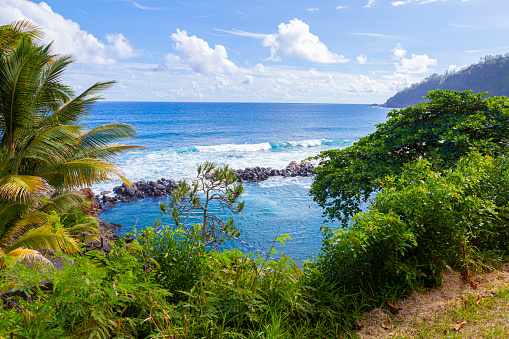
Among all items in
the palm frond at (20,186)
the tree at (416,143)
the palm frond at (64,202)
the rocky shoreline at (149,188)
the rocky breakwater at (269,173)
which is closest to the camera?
the palm frond at (20,186)

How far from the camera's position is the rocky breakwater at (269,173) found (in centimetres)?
2435

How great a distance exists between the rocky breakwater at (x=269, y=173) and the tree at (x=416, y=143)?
1564 centimetres

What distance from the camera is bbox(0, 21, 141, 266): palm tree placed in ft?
21.1

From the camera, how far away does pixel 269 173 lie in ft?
84.1

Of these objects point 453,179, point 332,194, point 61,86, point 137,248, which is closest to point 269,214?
point 332,194

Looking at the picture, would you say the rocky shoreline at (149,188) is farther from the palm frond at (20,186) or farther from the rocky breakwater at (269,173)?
the palm frond at (20,186)

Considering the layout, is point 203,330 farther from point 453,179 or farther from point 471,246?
point 453,179

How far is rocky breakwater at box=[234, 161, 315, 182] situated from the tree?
15.6 metres

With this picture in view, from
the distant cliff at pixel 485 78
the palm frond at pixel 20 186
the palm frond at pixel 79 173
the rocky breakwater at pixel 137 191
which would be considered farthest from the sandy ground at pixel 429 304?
the distant cliff at pixel 485 78

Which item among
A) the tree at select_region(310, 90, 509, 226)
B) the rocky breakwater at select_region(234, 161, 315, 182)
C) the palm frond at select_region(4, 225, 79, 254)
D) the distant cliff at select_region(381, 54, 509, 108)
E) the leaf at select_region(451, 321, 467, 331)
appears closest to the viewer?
the leaf at select_region(451, 321, 467, 331)

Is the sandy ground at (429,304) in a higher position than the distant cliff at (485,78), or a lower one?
lower

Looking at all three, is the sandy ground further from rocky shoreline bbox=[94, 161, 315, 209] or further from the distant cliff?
the distant cliff

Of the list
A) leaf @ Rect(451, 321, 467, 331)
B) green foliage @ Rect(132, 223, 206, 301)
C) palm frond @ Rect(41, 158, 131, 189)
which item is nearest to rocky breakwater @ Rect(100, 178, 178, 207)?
palm frond @ Rect(41, 158, 131, 189)

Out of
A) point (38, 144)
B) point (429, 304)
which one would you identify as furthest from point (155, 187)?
point (429, 304)
